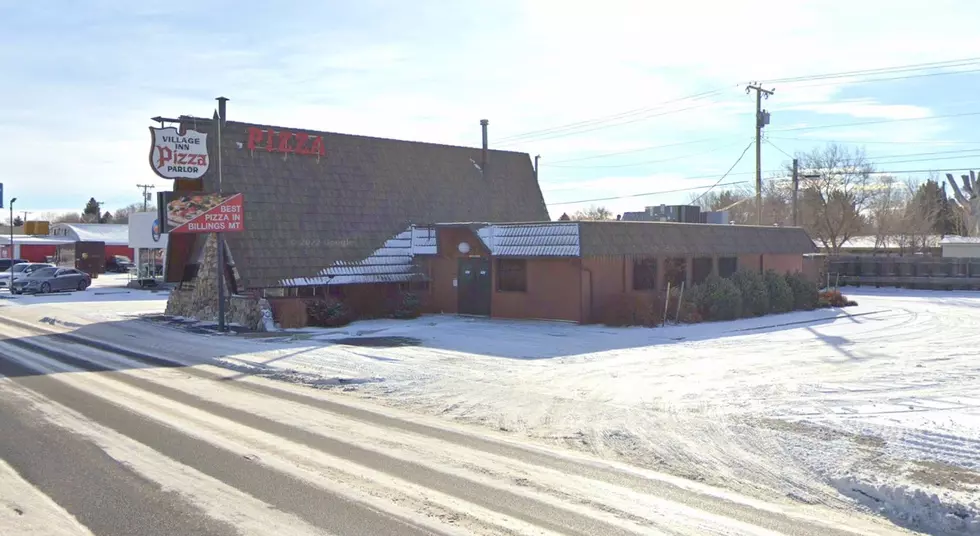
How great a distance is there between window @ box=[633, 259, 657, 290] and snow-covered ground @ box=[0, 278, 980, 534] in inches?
118

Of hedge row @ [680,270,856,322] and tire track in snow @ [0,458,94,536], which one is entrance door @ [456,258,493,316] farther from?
tire track in snow @ [0,458,94,536]

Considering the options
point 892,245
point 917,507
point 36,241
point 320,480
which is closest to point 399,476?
point 320,480

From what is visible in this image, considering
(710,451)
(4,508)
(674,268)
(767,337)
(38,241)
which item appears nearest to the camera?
(4,508)

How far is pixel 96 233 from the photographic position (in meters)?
84.1

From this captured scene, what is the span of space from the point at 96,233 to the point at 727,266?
244 feet

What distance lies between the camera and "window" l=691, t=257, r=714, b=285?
28388mm

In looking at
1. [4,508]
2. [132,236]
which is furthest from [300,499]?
[132,236]

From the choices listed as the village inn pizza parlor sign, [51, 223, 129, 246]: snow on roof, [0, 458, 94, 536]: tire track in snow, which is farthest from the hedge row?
[51, 223, 129, 246]: snow on roof

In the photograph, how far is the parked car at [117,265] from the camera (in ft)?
231

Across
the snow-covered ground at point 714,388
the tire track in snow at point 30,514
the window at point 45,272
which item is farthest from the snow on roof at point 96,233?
the tire track in snow at point 30,514

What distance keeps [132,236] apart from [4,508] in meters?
48.8

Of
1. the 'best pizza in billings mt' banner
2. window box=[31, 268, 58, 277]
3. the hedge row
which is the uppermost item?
the 'best pizza in billings mt' banner

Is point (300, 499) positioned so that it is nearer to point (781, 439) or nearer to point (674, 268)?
point (781, 439)

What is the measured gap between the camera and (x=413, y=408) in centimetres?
1245
